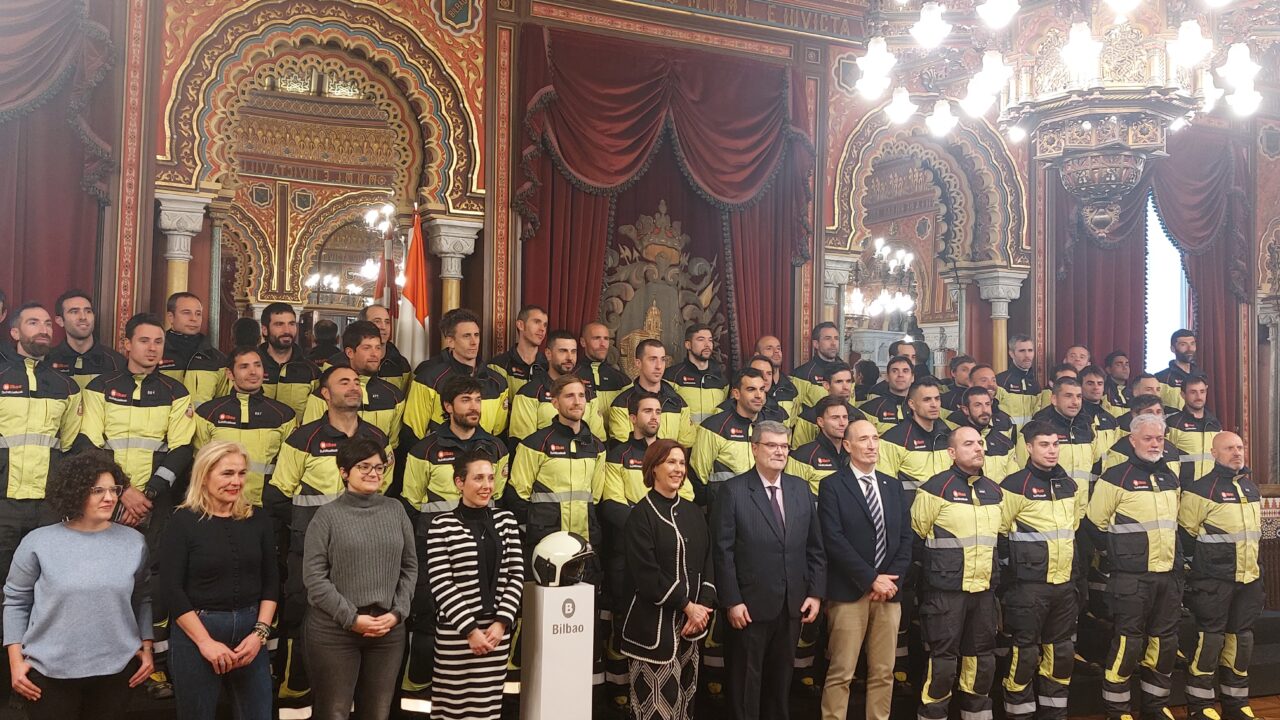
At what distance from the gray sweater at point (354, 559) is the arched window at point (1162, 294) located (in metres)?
7.66

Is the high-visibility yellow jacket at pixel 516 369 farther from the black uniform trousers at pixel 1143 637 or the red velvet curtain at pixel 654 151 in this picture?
the black uniform trousers at pixel 1143 637

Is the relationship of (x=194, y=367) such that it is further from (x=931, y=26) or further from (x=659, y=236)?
(x=931, y=26)

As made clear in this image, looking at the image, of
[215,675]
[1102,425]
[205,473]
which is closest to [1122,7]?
[1102,425]

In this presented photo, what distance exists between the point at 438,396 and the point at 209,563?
7.54 ft

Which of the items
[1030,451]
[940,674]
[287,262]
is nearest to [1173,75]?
[1030,451]

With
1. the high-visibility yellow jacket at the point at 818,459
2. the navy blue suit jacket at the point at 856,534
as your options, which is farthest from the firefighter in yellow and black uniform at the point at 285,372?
the navy blue suit jacket at the point at 856,534

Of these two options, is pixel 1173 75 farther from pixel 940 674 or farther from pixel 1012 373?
pixel 1012 373

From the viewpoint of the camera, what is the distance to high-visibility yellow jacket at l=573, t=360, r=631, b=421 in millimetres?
6566

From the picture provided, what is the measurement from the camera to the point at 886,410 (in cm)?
698

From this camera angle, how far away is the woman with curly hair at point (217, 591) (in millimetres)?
3676

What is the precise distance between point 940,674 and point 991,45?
298 centimetres

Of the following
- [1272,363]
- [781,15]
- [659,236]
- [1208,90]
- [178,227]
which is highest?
[781,15]

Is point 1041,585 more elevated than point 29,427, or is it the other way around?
point 29,427

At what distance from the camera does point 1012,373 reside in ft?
27.3
